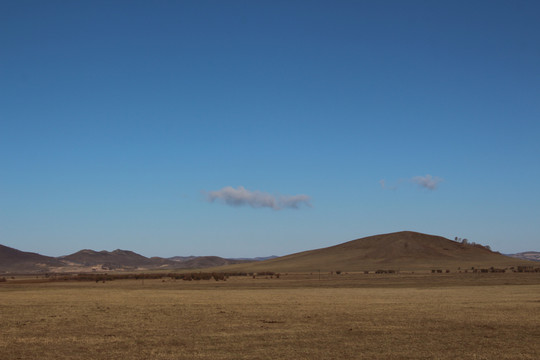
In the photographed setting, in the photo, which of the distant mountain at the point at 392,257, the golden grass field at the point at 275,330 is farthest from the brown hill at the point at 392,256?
the golden grass field at the point at 275,330

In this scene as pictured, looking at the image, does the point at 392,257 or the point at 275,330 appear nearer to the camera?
the point at 275,330

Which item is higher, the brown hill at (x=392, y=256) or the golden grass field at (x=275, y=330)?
the brown hill at (x=392, y=256)

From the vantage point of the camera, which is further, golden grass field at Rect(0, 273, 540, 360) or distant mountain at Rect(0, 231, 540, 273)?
distant mountain at Rect(0, 231, 540, 273)

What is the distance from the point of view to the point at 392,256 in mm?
131375

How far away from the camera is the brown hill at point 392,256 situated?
388ft

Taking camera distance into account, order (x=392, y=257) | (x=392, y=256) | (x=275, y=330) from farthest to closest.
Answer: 1. (x=392, y=256)
2. (x=392, y=257)
3. (x=275, y=330)

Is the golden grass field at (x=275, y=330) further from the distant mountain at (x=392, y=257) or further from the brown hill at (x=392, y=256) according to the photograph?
the brown hill at (x=392, y=256)

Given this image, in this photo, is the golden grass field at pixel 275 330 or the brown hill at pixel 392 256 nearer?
the golden grass field at pixel 275 330

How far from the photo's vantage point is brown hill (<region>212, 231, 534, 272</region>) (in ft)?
388

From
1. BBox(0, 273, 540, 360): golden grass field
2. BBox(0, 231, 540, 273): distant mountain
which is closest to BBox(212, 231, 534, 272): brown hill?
BBox(0, 231, 540, 273): distant mountain

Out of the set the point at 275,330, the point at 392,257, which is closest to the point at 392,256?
the point at 392,257

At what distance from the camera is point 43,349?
17.8m

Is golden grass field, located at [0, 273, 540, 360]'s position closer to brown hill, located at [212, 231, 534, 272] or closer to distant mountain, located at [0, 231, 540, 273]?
distant mountain, located at [0, 231, 540, 273]

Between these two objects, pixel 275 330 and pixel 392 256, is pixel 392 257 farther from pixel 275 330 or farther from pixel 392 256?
pixel 275 330
